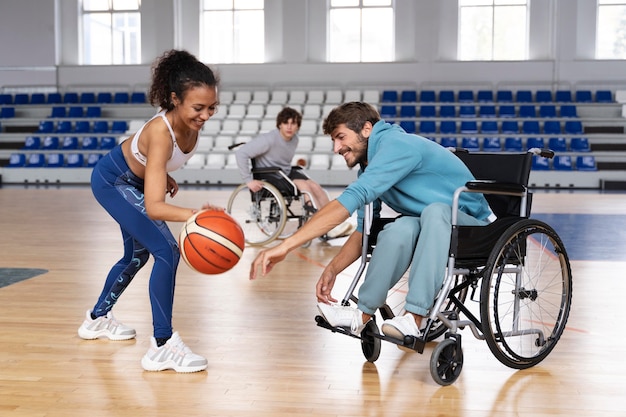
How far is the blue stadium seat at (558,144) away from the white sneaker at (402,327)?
33.6ft

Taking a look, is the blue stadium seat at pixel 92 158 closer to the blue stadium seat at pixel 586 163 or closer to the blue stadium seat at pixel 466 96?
the blue stadium seat at pixel 466 96

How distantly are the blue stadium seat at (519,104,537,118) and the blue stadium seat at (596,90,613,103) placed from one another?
3.83ft

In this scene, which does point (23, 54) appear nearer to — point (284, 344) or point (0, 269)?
point (0, 269)

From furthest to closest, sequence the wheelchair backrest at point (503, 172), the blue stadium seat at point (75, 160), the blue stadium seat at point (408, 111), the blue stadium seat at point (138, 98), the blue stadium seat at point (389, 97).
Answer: the blue stadium seat at point (138, 98) < the blue stadium seat at point (389, 97) < the blue stadium seat at point (408, 111) < the blue stadium seat at point (75, 160) < the wheelchair backrest at point (503, 172)

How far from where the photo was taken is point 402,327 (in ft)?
6.78

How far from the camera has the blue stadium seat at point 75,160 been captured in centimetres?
1239

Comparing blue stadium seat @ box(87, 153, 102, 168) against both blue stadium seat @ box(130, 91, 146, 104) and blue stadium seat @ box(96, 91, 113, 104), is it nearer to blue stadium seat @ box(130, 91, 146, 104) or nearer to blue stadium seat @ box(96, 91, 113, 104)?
blue stadium seat @ box(130, 91, 146, 104)

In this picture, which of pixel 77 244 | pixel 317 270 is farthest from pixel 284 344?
pixel 77 244

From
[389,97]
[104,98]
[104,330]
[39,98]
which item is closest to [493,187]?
[104,330]

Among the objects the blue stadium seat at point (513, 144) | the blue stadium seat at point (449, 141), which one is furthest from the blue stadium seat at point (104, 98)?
the blue stadium seat at point (513, 144)

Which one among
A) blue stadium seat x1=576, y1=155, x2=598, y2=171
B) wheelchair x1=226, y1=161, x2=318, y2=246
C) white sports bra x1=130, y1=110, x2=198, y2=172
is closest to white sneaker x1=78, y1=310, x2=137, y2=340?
white sports bra x1=130, y1=110, x2=198, y2=172

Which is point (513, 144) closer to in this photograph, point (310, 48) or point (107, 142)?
point (310, 48)

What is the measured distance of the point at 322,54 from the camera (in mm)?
13992

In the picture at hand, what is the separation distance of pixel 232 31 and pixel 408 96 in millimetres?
3687
